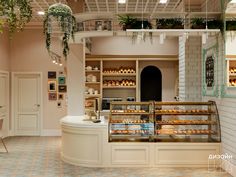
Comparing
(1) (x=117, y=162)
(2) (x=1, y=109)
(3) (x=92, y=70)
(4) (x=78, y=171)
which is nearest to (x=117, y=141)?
(1) (x=117, y=162)

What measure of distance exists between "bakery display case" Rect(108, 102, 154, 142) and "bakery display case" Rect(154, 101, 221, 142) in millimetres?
158

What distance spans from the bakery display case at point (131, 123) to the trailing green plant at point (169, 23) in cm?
151

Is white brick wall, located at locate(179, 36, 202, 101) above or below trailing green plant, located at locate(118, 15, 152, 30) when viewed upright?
below

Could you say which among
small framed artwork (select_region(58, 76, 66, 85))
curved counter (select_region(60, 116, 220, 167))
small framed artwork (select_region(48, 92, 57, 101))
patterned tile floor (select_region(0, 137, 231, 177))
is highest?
small framed artwork (select_region(58, 76, 66, 85))

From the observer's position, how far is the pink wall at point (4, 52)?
418 inches

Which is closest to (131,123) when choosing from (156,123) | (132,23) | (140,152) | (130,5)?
(156,123)

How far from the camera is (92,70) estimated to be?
10.7 m

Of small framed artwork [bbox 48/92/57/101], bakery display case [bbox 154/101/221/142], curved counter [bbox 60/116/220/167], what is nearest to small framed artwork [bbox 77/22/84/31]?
curved counter [bbox 60/116/220/167]

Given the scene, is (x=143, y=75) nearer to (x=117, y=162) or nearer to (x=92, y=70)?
(x=92, y=70)

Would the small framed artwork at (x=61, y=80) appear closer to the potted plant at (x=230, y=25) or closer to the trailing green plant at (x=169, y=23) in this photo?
the trailing green plant at (x=169, y=23)

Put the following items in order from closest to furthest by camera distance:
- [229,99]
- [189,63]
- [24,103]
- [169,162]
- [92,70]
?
[229,99] → [169,162] → [189,63] → [92,70] → [24,103]

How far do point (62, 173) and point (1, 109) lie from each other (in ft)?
17.0

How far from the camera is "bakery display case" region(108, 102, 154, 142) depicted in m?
6.75

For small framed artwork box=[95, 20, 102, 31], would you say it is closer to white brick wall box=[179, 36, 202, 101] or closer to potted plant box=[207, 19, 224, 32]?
potted plant box=[207, 19, 224, 32]
